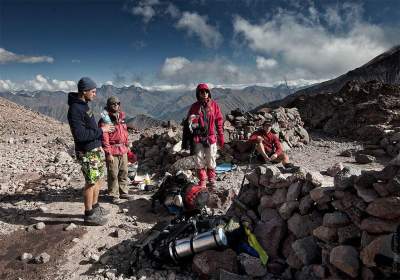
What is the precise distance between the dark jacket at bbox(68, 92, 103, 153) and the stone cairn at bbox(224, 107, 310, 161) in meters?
7.36

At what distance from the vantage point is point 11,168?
13.7 metres

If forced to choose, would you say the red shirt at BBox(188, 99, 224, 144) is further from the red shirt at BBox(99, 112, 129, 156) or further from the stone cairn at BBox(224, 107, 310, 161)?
the stone cairn at BBox(224, 107, 310, 161)

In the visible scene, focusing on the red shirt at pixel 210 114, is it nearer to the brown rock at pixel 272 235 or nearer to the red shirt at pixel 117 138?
the red shirt at pixel 117 138

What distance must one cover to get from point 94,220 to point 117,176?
1.85 metres

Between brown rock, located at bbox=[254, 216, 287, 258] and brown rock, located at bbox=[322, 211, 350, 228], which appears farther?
brown rock, located at bbox=[254, 216, 287, 258]

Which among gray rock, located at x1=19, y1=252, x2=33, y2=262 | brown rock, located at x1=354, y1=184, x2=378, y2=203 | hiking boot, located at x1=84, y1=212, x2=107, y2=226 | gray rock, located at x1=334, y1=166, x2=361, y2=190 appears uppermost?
gray rock, located at x1=334, y1=166, x2=361, y2=190

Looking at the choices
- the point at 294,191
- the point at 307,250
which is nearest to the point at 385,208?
the point at 307,250

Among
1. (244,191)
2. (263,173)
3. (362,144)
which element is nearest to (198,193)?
(244,191)

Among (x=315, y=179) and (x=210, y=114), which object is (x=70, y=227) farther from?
(x=315, y=179)

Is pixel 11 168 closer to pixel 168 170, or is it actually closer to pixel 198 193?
pixel 168 170

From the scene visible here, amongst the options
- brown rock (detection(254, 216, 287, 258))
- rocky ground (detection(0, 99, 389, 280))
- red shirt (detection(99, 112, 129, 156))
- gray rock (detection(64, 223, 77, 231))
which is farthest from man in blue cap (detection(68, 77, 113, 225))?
brown rock (detection(254, 216, 287, 258))

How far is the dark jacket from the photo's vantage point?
748 cm

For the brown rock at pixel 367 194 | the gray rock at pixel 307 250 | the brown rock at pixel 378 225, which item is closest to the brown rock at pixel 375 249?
the brown rock at pixel 378 225

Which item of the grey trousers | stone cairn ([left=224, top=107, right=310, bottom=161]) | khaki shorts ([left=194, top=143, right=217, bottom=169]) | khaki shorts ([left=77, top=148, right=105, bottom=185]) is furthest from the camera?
stone cairn ([left=224, top=107, right=310, bottom=161])
